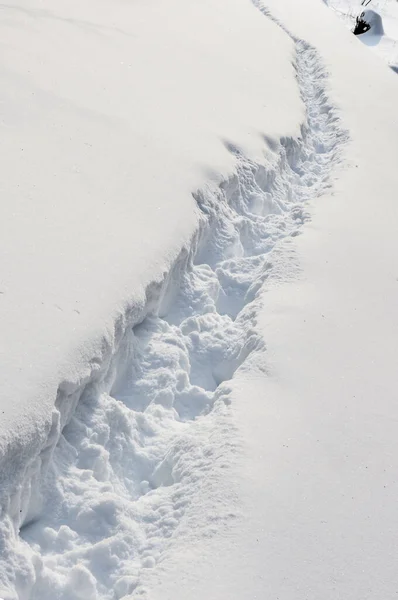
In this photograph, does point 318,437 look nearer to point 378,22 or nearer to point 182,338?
point 182,338

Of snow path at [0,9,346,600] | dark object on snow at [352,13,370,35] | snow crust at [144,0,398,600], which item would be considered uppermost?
dark object on snow at [352,13,370,35]

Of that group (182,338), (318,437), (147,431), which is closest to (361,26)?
(182,338)

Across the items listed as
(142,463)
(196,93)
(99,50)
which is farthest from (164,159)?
(142,463)

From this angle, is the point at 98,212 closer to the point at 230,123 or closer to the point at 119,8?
the point at 230,123

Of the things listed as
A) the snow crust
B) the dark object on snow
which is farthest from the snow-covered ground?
the snow crust

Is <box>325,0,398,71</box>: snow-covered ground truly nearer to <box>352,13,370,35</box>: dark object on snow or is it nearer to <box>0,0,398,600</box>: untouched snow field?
<box>352,13,370,35</box>: dark object on snow

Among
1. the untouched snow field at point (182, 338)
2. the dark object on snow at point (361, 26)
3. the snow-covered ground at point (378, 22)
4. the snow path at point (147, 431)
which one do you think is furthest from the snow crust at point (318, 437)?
the dark object on snow at point (361, 26)
